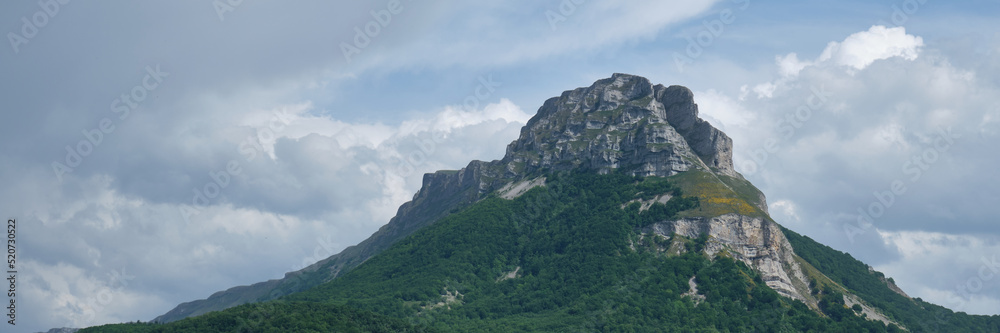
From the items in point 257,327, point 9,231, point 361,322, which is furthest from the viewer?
point 361,322

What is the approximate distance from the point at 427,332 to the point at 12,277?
84362 millimetres

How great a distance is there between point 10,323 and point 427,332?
8286 cm

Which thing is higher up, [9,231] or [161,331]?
[9,231]

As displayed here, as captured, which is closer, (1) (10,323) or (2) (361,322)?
(1) (10,323)

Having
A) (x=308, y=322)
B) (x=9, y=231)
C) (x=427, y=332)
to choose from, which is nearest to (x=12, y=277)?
(x=9, y=231)

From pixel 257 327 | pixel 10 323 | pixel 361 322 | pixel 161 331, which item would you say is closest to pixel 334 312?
pixel 361 322

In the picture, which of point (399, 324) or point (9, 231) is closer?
point (9, 231)

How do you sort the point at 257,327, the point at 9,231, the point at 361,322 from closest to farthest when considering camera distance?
the point at 9,231 → the point at 257,327 → the point at 361,322

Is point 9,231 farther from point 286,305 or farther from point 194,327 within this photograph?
point 286,305

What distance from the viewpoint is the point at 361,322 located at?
196m

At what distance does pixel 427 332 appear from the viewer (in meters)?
199

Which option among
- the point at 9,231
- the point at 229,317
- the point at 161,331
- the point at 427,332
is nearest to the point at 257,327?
the point at 229,317

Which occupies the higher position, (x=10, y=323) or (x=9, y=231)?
(x=9, y=231)

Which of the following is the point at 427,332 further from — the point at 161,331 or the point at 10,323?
the point at 10,323
